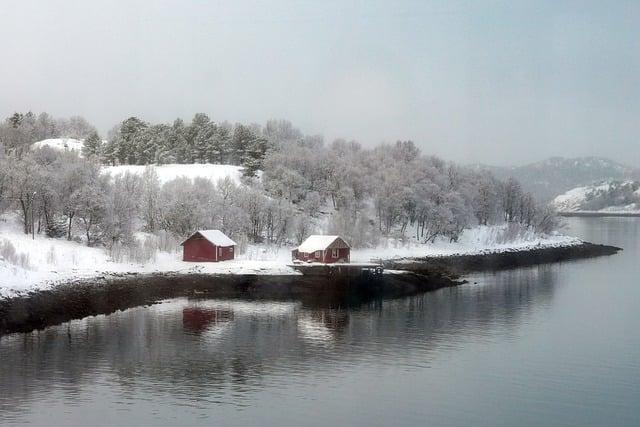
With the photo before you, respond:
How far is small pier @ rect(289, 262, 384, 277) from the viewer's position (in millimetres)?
67438

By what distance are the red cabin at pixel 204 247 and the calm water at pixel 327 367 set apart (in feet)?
47.5

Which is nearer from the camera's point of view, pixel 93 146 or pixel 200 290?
pixel 200 290

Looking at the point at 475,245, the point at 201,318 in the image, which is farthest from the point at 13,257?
the point at 475,245

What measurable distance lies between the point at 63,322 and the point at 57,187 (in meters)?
30.0

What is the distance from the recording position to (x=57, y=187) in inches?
Result: 2842

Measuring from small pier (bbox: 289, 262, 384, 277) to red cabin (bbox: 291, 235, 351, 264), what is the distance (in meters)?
2.28

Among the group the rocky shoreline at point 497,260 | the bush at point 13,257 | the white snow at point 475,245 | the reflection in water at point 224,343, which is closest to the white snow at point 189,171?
the white snow at point 475,245

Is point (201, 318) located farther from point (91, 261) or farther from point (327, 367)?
point (91, 261)

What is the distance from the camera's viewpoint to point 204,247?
2795 inches

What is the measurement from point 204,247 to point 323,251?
1263cm

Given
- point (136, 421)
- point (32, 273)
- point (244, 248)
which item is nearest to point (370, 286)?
point (244, 248)

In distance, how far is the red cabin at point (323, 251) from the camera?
72.2 meters

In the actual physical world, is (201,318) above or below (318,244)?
below

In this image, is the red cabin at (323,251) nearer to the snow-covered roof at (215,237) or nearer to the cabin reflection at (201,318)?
the snow-covered roof at (215,237)
